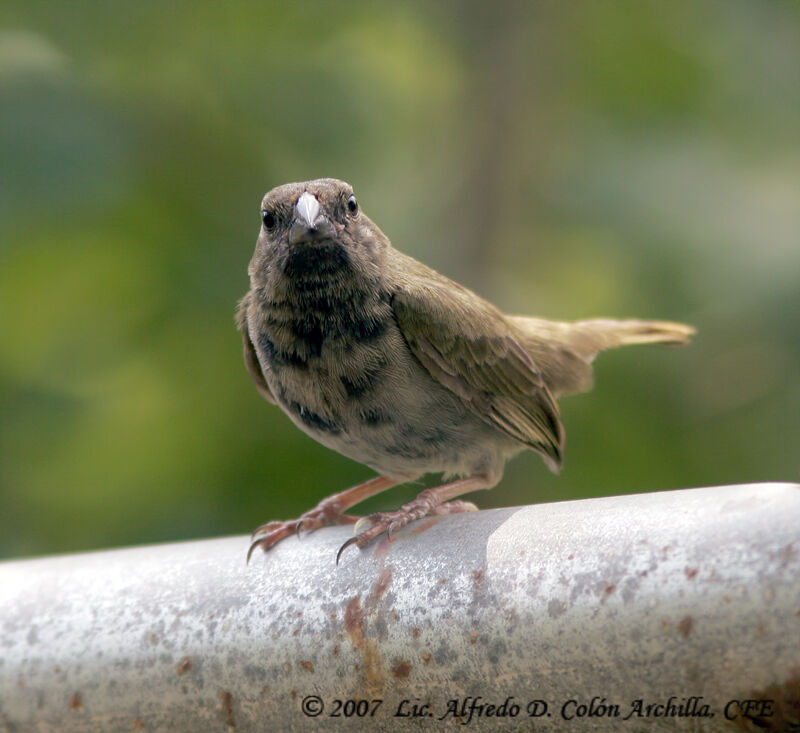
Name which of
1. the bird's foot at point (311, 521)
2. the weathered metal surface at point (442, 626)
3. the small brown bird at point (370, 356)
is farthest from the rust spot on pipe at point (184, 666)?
the small brown bird at point (370, 356)

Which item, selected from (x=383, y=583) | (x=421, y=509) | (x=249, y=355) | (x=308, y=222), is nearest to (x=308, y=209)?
(x=308, y=222)

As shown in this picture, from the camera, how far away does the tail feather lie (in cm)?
368

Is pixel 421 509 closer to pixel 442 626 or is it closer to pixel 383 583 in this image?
pixel 383 583

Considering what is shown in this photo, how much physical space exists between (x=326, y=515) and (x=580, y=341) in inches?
51.9

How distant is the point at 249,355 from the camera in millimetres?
3229

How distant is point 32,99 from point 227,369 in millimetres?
1187

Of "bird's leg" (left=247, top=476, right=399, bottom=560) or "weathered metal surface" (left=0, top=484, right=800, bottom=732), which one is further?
"bird's leg" (left=247, top=476, right=399, bottom=560)

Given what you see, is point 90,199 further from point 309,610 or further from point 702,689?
point 702,689

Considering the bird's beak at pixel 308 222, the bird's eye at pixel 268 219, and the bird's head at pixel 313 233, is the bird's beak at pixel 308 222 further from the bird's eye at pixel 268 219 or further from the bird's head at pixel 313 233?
the bird's eye at pixel 268 219

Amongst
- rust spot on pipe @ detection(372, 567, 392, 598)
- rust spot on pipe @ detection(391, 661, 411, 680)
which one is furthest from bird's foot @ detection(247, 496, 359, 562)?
rust spot on pipe @ detection(391, 661, 411, 680)

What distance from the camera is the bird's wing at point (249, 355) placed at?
3174 millimetres

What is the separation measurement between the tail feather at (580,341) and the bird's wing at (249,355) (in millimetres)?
998

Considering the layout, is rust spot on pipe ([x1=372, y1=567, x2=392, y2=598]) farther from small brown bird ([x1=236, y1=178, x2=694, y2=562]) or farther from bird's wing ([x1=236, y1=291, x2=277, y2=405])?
bird's wing ([x1=236, y1=291, x2=277, y2=405])

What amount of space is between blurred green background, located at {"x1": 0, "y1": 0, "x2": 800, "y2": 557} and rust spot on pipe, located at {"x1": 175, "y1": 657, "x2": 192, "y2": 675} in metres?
1.57
